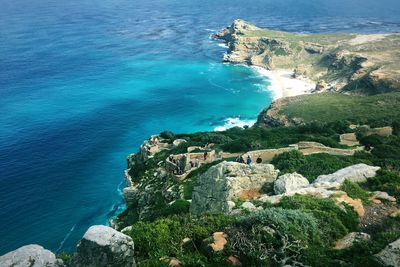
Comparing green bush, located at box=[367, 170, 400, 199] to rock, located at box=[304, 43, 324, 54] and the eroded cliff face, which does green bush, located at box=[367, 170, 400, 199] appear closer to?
the eroded cliff face

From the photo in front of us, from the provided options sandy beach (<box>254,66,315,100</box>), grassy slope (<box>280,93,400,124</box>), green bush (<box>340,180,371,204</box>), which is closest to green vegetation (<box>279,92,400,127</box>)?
grassy slope (<box>280,93,400,124</box>)

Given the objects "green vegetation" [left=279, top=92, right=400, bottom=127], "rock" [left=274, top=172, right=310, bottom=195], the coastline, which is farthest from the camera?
the coastline

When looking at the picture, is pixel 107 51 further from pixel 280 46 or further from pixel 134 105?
pixel 280 46

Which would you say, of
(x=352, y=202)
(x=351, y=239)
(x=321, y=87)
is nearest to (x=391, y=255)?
(x=351, y=239)

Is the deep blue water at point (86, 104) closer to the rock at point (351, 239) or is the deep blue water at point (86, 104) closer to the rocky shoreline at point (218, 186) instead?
the rocky shoreline at point (218, 186)

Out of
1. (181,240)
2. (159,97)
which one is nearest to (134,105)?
(159,97)
